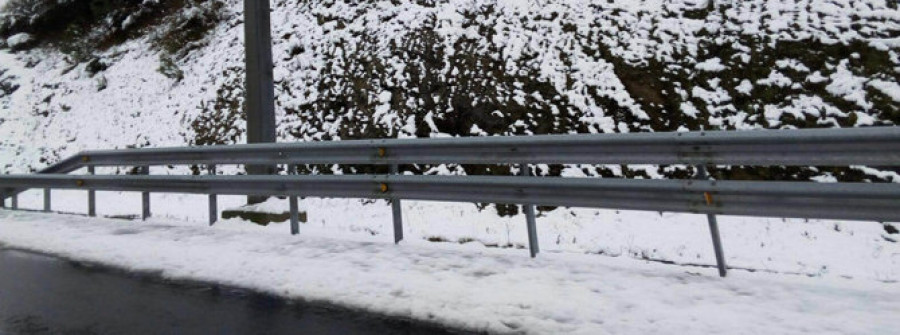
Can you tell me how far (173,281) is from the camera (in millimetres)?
4305

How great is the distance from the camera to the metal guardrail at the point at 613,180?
334 centimetres

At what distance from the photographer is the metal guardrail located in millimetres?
3338

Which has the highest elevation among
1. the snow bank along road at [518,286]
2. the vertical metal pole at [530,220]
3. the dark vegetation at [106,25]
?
the dark vegetation at [106,25]

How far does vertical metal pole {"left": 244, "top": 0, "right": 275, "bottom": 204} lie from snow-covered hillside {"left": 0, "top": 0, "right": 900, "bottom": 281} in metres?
1.58

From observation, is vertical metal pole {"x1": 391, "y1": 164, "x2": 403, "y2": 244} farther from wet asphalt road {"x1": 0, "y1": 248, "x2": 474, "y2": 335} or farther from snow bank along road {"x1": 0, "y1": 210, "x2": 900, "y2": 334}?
wet asphalt road {"x1": 0, "y1": 248, "x2": 474, "y2": 335}

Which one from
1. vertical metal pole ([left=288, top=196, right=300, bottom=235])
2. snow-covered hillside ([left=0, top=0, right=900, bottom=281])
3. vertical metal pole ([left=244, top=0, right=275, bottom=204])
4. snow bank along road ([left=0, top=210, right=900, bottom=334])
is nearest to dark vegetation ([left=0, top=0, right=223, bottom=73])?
snow-covered hillside ([left=0, top=0, right=900, bottom=281])

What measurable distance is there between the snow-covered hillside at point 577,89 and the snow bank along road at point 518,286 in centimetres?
91

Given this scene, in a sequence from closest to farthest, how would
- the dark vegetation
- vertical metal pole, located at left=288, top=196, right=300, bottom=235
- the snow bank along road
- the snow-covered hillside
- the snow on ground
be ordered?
1. the snow bank along road
2. the snow on ground
3. vertical metal pole, located at left=288, top=196, right=300, bottom=235
4. the snow-covered hillside
5. the dark vegetation

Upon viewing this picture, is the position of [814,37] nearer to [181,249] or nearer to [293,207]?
[293,207]

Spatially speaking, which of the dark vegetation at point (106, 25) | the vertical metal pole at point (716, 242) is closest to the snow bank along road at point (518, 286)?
the vertical metal pole at point (716, 242)

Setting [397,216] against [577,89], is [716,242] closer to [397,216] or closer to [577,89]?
[397,216]

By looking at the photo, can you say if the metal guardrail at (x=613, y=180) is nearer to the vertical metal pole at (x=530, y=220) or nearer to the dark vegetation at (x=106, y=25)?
the vertical metal pole at (x=530, y=220)

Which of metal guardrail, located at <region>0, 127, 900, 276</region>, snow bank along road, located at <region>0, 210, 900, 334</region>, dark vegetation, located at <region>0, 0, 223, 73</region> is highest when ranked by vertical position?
dark vegetation, located at <region>0, 0, 223, 73</region>

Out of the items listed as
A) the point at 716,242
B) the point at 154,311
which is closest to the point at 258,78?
the point at 154,311
